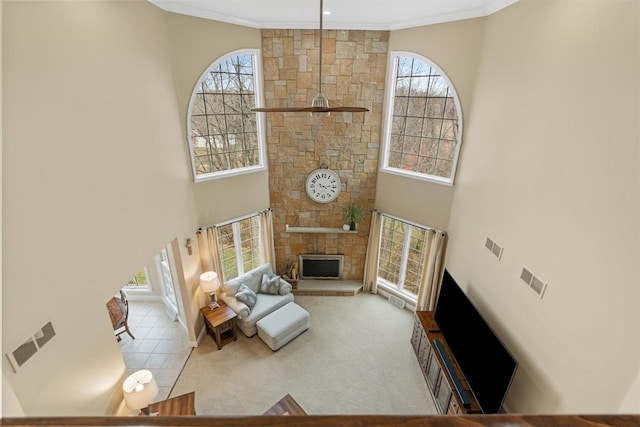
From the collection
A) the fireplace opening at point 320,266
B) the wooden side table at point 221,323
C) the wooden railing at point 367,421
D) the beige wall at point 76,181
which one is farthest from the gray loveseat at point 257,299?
the wooden railing at point 367,421

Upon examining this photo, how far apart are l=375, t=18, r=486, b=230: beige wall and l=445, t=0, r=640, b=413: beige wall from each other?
0.33 metres

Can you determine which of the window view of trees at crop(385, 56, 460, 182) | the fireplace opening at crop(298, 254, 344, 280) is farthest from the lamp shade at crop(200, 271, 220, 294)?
the window view of trees at crop(385, 56, 460, 182)

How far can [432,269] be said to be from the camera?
6.19 metres

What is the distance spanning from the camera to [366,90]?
245 inches

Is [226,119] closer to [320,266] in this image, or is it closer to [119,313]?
[320,266]

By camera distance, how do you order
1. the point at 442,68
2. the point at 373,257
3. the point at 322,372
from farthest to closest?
the point at 373,257, the point at 322,372, the point at 442,68

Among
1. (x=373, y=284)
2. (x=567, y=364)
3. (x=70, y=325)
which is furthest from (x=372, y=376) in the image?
(x=70, y=325)

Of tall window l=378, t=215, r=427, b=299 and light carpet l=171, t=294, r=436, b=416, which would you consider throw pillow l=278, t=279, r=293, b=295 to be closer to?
light carpet l=171, t=294, r=436, b=416

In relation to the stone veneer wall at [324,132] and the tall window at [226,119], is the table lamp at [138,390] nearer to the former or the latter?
the tall window at [226,119]

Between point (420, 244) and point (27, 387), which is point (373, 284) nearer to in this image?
point (420, 244)

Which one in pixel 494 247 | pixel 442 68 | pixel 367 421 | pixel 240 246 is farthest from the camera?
pixel 240 246

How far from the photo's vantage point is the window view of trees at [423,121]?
5688 millimetres

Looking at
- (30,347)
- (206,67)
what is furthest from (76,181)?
(206,67)

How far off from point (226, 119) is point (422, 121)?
12.5 ft
